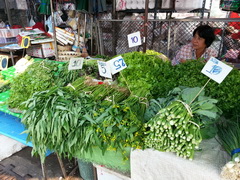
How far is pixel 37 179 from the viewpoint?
9.74ft

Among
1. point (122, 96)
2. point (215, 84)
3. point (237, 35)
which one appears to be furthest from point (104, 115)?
point (237, 35)

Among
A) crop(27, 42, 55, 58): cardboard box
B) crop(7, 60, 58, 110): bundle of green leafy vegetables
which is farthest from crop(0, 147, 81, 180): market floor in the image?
crop(27, 42, 55, 58): cardboard box

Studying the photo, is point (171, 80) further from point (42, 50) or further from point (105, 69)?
point (42, 50)

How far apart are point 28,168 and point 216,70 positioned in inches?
130

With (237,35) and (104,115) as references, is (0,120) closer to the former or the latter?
(104,115)

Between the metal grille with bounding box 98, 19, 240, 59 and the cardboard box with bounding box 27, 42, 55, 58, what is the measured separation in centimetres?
169

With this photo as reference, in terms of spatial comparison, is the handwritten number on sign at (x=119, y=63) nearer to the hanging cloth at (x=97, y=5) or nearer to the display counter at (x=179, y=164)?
the display counter at (x=179, y=164)

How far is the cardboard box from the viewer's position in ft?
18.7

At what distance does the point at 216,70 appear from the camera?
5.55ft

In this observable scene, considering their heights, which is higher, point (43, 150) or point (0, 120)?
point (43, 150)

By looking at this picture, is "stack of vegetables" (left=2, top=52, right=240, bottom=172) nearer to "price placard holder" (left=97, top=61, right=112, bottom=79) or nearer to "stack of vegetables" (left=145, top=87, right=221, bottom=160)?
"stack of vegetables" (left=145, top=87, right=221, bottom=160)

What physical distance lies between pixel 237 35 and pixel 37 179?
6.19 m

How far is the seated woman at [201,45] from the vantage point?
128 inches

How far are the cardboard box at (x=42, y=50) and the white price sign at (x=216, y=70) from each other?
5204 mm
